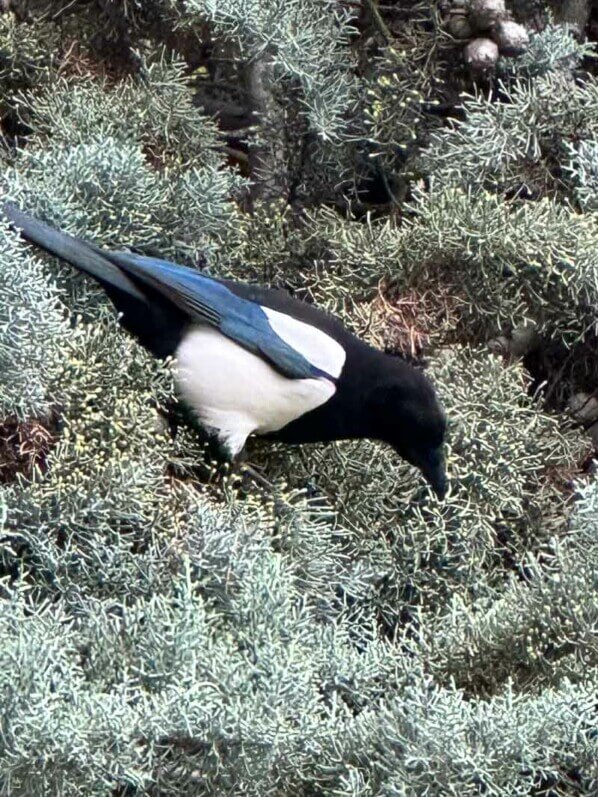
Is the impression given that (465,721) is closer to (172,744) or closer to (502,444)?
(172,744)

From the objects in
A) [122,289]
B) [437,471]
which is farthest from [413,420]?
[122,289]

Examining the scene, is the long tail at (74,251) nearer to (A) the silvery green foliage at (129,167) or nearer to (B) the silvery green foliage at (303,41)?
(A) the silvery green foliage at (129,167)

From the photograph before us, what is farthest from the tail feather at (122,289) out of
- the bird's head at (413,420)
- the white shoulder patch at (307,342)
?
the bird's head at (413,420)

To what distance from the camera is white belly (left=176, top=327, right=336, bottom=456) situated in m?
2.01

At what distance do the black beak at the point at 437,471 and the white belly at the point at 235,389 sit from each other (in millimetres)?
145

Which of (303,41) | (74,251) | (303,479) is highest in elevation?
(303,41)

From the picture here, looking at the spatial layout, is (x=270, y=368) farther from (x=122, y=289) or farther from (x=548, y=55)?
(x=548, y=55)

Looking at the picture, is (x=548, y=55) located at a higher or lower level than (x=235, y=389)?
higher

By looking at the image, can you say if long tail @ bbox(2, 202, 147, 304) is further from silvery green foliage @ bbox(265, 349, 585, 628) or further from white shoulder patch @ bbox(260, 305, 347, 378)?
silvery green foliage @ bbox(265, 349, 585, 628)

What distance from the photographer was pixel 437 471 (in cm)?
198

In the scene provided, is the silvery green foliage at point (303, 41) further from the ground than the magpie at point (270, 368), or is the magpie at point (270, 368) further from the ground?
the silvery green foliage at point (303, 41)

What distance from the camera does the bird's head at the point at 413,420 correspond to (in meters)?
1.98

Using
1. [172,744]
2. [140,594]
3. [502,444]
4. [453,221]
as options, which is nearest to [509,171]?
[453,221]

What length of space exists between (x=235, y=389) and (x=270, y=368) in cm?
5
